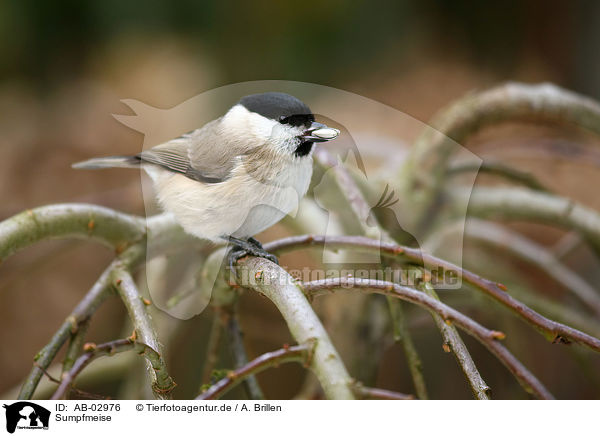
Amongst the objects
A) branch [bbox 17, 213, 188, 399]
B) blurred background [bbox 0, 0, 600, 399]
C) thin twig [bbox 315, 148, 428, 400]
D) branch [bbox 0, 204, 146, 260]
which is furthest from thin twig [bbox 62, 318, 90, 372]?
blurred background [bbox 0, 0, 600, 399]

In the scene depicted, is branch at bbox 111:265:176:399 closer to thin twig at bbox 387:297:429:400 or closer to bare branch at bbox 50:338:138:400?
Answer: bare branch at bbox 50:338:138:400

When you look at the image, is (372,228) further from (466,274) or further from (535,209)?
(535,209)

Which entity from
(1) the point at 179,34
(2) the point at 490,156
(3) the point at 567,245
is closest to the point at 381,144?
(2) the point at 490,156

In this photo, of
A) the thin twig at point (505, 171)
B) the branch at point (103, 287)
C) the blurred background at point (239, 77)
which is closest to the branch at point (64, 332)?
the branch at point (103, 287)

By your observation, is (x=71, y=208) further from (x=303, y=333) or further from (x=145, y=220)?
(x=303, y=333)

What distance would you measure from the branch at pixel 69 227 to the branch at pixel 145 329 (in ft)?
0.19

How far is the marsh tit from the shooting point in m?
0.64

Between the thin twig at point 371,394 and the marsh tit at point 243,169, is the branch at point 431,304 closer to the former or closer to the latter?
the thin twig at point 371,394

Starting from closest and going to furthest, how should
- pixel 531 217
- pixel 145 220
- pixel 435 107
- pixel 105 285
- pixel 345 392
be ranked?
pixel 345 392 < pixel 105 285 < pixel 145 220 < pixel 531 217 < pixel 435 107

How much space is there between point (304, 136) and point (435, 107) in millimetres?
1078

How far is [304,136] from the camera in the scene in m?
0.63

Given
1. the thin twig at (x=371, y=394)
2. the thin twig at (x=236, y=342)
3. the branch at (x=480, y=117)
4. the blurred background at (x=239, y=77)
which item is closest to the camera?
the thin twig at (x=371, y=394)

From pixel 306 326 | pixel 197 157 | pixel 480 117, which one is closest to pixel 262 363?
pixel 306 326
